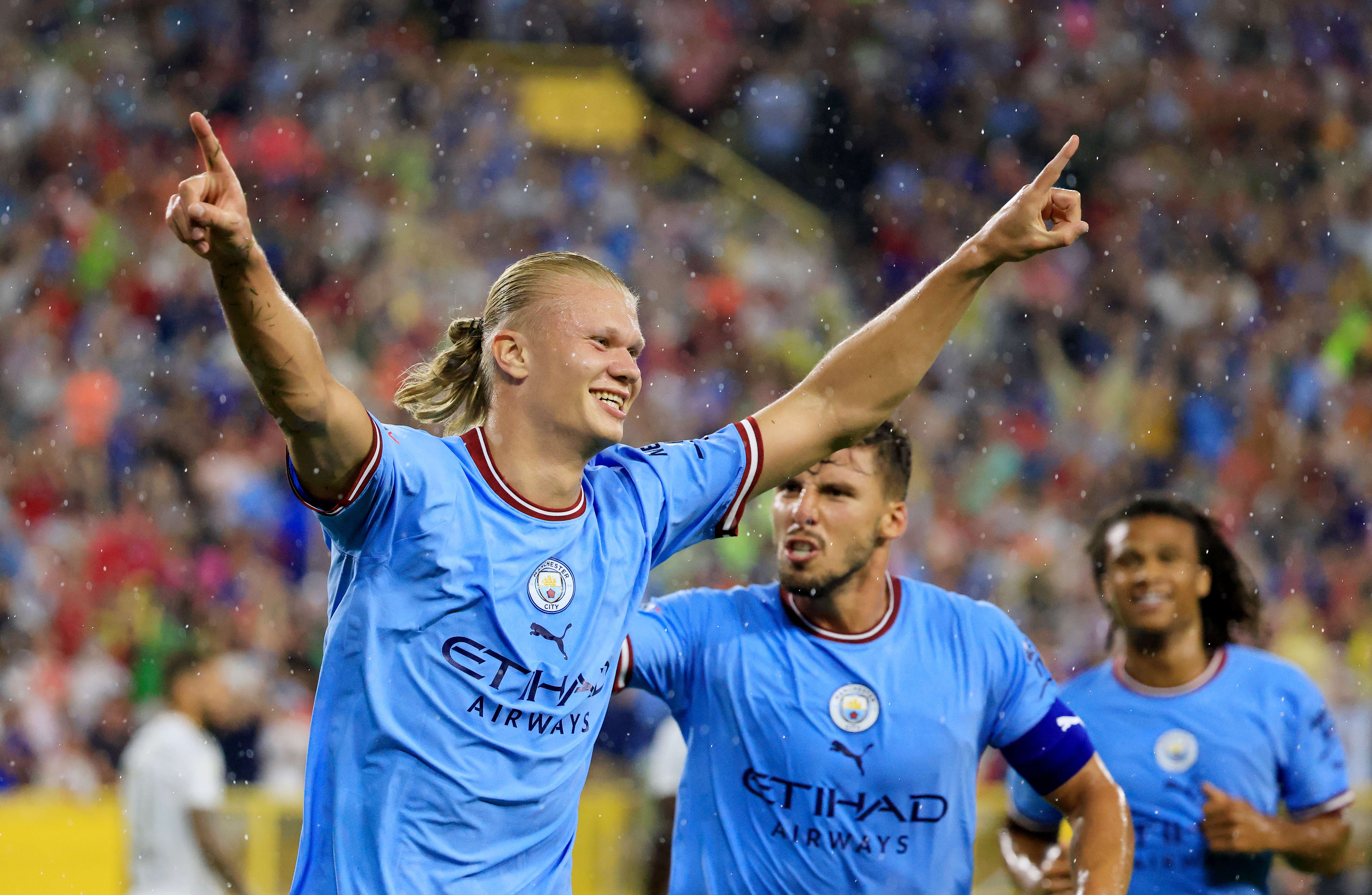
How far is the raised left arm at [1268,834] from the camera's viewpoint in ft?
14.7

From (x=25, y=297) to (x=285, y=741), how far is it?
543cm

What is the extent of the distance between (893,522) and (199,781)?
3.71 m

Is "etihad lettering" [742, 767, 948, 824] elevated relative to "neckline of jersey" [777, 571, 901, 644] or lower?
lower

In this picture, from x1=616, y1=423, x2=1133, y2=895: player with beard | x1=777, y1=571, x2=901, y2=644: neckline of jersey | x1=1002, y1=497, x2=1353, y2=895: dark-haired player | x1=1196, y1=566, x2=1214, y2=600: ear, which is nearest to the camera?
x1=616, y1=423, x2=1133, y2=895: player with beard

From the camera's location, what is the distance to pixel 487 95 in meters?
14.1

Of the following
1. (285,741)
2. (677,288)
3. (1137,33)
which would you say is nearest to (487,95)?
(677,288)

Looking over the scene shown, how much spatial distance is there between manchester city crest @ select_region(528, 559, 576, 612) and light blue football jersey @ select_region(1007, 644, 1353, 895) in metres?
2.23

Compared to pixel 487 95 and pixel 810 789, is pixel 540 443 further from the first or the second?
pixel 487 95

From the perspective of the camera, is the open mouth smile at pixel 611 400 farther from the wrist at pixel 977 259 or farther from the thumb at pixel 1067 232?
the thumb at pixel 1067 232

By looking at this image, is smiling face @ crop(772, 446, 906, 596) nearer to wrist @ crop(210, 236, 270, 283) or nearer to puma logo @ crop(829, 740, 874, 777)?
puma logo @ crop(829, 740, 874, 777)

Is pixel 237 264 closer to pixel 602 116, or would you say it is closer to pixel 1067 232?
pixel 1067 232

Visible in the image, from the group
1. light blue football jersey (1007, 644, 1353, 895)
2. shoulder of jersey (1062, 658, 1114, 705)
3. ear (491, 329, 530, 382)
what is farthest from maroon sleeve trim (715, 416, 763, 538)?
shoulder of jersey (1062, 658, 1114, 705)

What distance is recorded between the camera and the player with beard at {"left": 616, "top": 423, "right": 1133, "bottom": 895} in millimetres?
3752

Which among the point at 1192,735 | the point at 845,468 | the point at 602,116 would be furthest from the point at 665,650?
the point at 602,116
